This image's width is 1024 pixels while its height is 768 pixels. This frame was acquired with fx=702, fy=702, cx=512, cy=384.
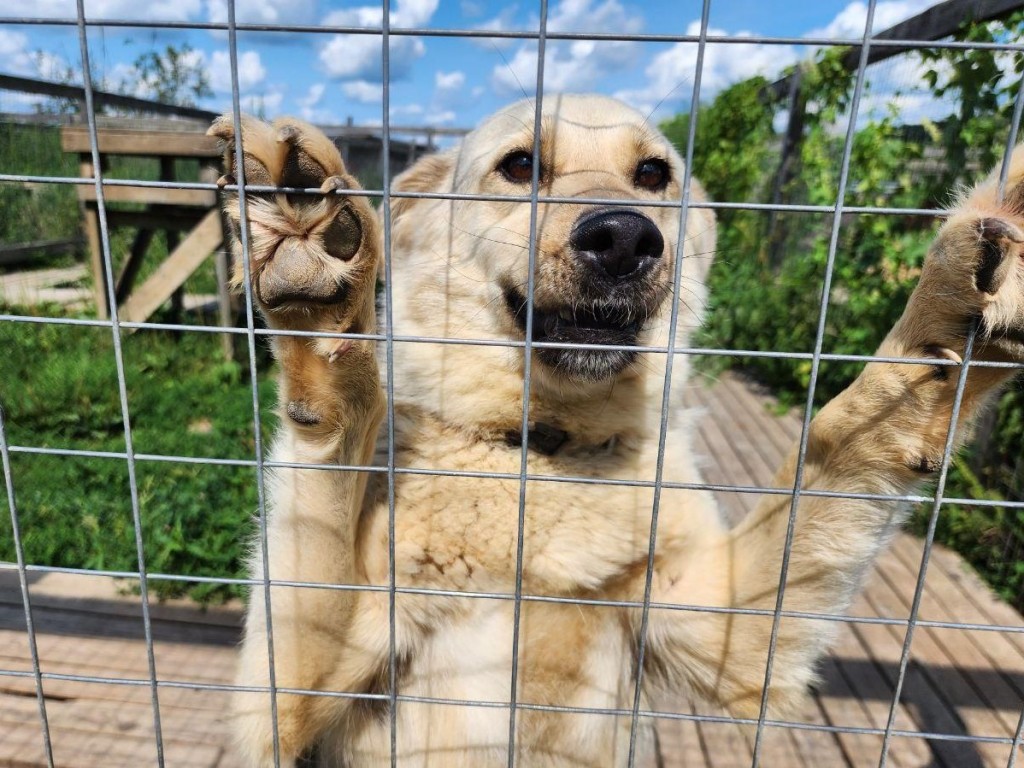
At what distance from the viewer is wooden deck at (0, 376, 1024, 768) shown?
2.08 metres

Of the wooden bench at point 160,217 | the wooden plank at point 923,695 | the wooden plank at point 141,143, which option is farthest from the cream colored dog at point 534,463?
the wooden plank at point 141,143

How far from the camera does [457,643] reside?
1615 millimetres

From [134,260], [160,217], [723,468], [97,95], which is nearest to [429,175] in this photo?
[723,468]

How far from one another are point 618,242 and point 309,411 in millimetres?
663

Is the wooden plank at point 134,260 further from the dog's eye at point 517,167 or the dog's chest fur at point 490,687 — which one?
the dog's chest fur at point 490,687

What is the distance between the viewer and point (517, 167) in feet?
6.40

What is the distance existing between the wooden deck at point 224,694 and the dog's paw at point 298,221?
1.39 metres

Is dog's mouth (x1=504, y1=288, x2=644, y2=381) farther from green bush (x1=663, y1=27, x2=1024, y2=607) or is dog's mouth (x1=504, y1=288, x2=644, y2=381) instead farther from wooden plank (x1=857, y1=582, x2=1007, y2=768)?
wooden plank (x1=857, y1=582, x2=1007, y2=768)

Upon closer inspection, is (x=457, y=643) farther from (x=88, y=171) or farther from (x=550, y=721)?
(x=88, y=171)

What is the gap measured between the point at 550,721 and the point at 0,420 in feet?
4.19

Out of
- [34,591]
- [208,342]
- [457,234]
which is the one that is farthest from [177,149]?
[457,234]

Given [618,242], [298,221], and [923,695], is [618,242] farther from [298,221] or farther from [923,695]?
[923,695]

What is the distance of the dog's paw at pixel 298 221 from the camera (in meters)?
1.04

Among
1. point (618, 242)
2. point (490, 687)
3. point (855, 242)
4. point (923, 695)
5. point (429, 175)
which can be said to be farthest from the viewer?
point (855, 242)
